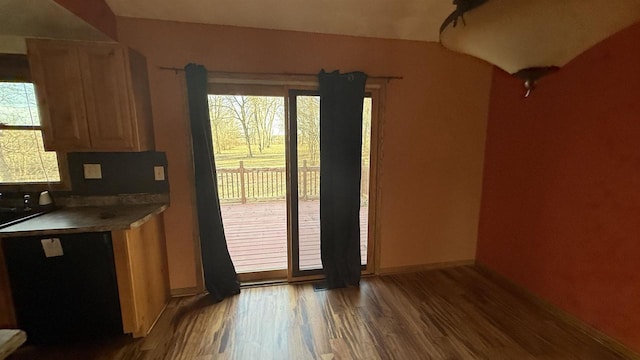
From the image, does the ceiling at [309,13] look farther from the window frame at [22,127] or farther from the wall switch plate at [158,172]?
the wall switch plate at [158,172]

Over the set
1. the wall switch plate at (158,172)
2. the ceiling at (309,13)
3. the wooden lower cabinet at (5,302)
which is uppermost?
the ceiling at (309,13)

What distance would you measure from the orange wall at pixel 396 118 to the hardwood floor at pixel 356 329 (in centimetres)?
49

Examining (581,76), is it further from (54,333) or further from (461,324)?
(54,333)

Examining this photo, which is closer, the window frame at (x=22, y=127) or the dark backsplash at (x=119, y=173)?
the window frame at (x=22, y=127)

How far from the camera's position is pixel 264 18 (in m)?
2.29

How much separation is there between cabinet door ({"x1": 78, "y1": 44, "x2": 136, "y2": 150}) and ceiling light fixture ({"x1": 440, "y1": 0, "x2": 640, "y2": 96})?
2.08m

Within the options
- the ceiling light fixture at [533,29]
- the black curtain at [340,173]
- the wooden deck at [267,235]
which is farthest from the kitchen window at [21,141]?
the ceiling light fixture at [533,29]

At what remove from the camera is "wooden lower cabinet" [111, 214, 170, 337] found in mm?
1843

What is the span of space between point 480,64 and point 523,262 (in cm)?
196

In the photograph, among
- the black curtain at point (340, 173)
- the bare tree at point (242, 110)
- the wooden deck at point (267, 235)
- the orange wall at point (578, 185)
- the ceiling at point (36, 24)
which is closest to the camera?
the ceiling at point (36, 24)

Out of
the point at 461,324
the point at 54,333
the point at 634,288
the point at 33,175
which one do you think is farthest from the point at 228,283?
the point at 634,288

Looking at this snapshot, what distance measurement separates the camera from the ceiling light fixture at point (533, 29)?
25.4 inches

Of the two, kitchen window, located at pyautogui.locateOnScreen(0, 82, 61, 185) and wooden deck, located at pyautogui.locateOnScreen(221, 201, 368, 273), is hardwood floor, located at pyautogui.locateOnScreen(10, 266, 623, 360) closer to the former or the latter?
wooden deck, located at pyautogui.locateOnScreen(221, 201, 368, 273)

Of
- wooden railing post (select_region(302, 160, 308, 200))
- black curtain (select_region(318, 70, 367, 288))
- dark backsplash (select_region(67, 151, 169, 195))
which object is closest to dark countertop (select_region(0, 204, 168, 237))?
dark backsplash (select_region(67, 151, 169, 195))
